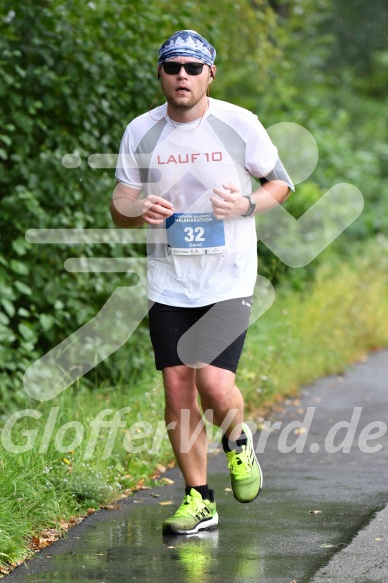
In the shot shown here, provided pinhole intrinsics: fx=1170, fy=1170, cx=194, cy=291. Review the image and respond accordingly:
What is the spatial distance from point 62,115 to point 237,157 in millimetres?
2951

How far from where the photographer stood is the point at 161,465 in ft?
23.2

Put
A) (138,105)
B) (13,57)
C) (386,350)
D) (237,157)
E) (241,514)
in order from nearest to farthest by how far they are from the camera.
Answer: (237,157) < (241,514) < (13,57) < (138,105) < (386,350)

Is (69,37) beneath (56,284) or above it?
above

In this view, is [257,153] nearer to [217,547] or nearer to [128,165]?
[128,165]

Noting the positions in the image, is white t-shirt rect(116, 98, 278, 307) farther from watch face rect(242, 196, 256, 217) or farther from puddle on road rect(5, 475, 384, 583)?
puddle on road rect(5, 475, 384, 583)

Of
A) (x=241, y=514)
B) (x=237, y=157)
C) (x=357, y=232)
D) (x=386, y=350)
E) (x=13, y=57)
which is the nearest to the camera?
(x=237, y=157)

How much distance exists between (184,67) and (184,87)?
0.09m

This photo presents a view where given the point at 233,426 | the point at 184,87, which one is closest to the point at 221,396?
the point at 233,426

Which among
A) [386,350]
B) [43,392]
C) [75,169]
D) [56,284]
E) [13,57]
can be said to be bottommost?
[386,350]

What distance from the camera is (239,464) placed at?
550 centimetres

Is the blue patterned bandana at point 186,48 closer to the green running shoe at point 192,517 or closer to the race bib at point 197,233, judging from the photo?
the race bib at point 197,233

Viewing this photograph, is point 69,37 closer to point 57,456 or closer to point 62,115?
point 62,115

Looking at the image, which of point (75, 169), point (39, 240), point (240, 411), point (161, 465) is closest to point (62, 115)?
point (75, 169)

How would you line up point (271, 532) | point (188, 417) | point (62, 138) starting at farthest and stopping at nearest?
1. point (62, 138)
2. point (188, 417)
3. point (271, 532)
